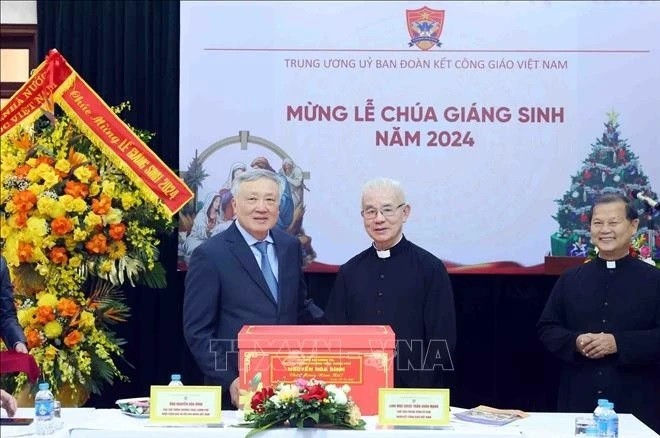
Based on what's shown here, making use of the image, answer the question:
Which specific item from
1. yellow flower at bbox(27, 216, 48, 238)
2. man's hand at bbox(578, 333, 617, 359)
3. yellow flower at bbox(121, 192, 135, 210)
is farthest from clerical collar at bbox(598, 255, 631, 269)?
yellow flower at bbox(27, 216, 48, 238)

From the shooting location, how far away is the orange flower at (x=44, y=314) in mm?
4445

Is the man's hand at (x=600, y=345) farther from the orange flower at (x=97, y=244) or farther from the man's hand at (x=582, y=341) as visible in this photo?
the orange flower at (x=97, y=244)

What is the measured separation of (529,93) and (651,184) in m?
0.72

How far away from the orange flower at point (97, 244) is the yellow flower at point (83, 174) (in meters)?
0.23

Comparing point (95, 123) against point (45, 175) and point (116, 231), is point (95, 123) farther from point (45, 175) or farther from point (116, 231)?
point (116, 231)

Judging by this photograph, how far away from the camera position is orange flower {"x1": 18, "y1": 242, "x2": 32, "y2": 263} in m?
4.42

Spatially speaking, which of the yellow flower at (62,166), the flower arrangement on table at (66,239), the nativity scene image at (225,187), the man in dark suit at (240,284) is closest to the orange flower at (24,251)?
the flower arrangement on table at (66,239)

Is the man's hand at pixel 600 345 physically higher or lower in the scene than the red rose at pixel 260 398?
higher

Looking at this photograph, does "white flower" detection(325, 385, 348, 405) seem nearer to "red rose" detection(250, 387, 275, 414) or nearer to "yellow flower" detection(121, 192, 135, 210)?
"red rose" detection(250, 387, 275, 414)

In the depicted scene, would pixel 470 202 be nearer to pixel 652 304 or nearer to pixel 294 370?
pixel 652 304

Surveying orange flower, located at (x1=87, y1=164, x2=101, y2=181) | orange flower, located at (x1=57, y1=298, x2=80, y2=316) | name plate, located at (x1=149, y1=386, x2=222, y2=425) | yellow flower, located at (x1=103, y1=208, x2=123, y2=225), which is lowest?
name plate, located at (x1=149, y1=386, x2=222, y2=425)

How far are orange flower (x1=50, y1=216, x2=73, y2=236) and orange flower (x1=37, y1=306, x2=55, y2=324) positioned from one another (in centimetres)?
31

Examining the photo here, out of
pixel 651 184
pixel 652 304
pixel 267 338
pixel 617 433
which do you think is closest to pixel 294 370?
pixel 267 338

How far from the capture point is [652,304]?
4551 millimetres
